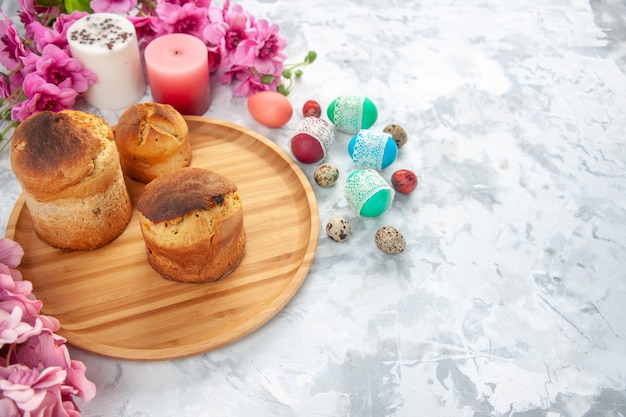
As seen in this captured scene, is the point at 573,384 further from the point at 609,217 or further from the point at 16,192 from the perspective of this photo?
the point at 16,192

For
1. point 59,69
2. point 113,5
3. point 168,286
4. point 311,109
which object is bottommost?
point 168,286

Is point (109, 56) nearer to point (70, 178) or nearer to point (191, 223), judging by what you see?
point (70, 178)

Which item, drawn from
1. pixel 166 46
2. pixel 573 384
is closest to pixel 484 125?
pixel 573 384

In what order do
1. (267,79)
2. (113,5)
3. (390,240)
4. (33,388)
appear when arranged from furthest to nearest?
(267,79) → (113,5) → (390,240) → (33,388)

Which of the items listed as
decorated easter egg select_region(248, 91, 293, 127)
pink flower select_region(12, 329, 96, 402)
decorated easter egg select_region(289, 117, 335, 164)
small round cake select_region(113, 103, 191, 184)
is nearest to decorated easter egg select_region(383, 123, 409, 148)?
decorated easter egg select_region(289, 117, 335, 164)

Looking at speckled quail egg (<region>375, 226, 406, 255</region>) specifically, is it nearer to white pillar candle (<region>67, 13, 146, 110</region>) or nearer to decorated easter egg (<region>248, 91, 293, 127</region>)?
decorated easter egg (<region>248, 91, 293, 127</region>)

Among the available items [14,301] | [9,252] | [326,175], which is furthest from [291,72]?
[14,301]
